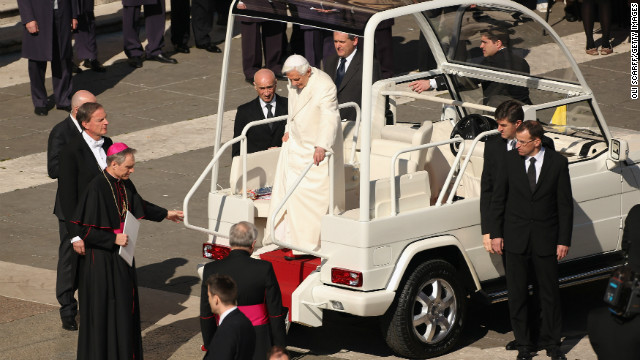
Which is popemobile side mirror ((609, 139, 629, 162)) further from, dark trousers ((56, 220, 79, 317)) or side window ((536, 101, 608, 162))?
dark trousers ((56, 220, 79, 317))

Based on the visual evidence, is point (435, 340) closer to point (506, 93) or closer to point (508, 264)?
point (508, 264)

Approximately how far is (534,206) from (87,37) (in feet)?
33.3

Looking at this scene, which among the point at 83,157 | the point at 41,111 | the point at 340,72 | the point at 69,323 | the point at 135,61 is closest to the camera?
the point at 83,157

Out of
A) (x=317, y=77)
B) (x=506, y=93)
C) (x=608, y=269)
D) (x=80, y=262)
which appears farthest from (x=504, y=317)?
(x=80, y=262)

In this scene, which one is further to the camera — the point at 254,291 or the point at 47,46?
the point at 47,46

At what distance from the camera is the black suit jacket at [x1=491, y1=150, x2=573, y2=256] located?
9.31 metres

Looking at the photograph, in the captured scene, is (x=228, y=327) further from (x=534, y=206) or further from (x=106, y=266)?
(x=534, y=206)

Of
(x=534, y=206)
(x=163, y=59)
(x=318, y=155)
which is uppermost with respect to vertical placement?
(x=318, y=155)

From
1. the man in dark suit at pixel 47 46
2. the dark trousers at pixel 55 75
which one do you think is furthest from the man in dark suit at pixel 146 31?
the dark trousers at pixel 55 75

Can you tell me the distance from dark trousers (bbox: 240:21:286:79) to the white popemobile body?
7038 millimetres

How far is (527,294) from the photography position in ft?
31.1

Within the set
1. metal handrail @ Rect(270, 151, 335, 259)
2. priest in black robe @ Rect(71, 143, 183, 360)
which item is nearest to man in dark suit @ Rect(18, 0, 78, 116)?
priest in black robe @ Rect(71, 143, 183, 360)

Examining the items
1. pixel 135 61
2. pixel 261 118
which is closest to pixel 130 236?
pixel 261 118

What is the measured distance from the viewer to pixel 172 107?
16.9 metres
